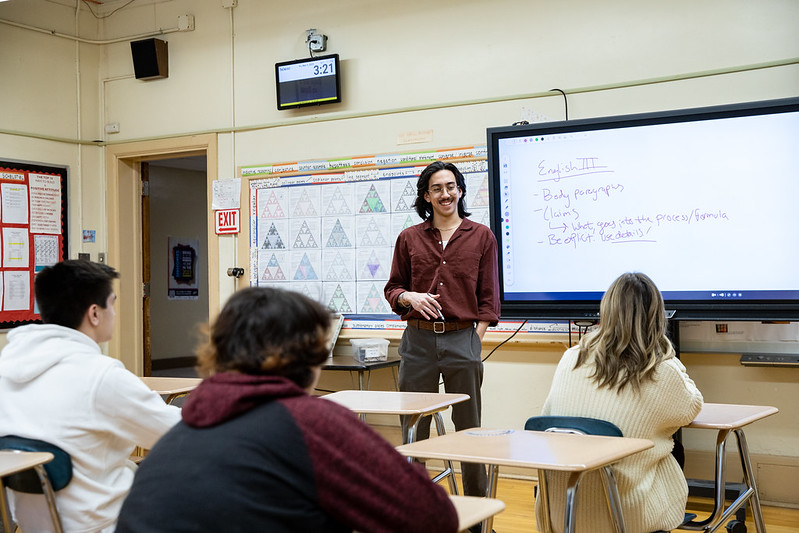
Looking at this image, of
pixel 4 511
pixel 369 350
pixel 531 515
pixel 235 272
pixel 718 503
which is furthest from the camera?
pixel 235 272

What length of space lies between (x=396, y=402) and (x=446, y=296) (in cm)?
70

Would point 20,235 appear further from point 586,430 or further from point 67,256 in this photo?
point 586,430

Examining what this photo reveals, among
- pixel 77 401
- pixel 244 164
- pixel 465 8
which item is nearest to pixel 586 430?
pixel 77 401

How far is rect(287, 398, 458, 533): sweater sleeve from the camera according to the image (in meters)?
1.10

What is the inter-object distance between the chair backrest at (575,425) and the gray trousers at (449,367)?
1012 millimetres

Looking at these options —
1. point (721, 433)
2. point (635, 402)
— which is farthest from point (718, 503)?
point (635, 402)

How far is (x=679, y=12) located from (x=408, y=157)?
163 centimetres

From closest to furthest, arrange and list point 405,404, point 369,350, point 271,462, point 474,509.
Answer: point 271,462, point 474,509, point 405,404, point 369,350

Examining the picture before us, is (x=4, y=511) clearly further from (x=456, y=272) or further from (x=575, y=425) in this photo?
(x=456, y=272)

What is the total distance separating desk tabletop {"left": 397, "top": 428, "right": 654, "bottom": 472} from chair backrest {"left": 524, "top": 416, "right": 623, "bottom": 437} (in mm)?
53

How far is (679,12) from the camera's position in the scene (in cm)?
402

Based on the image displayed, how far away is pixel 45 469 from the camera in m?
1.90

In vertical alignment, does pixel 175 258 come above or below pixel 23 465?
above

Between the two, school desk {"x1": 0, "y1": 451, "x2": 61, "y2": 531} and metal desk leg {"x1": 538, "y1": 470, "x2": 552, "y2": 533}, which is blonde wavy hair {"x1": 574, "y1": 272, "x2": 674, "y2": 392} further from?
school desk {"x1": 0, "y1": 451, "x2": 61, "y2": 531}
